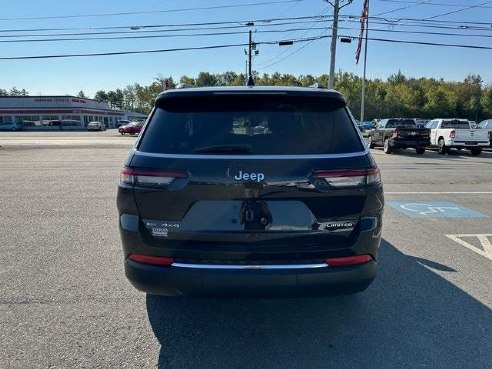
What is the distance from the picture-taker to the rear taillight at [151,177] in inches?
96.4

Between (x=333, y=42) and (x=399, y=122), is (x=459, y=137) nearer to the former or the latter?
(x=399, y=122)

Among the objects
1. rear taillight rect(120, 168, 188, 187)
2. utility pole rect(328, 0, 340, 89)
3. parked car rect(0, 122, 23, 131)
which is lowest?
parked car rect(0, 122, 23, 131)

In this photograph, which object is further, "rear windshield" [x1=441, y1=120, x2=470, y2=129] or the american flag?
the american flag

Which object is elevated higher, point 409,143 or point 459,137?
point 459,137

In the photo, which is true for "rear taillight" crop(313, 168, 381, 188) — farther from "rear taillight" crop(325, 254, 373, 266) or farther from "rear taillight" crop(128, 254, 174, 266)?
"rear taillight" crop(128, 254, 174, 266)

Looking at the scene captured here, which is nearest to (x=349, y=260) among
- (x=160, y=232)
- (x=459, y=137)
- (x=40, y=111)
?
Result: (x=160, y=232)

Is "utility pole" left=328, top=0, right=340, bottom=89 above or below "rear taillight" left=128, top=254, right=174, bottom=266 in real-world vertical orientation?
above

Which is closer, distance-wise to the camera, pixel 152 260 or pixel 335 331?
pixel 152 260

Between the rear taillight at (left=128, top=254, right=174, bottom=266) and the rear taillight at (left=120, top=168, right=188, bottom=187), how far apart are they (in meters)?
0.50

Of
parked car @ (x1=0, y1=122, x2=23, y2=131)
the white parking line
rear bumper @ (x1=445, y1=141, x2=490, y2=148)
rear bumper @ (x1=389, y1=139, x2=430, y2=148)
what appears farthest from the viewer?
parked car @ (x1=0, y1=122, x2=23, y2=131)

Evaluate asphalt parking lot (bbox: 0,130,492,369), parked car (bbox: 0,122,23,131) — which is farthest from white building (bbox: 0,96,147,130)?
asphalt parking lot (bbox: 0,130,492,369)

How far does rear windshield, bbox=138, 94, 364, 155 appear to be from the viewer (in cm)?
255

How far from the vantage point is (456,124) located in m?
20.4

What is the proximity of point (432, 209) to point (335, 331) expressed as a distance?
17.0 feet
